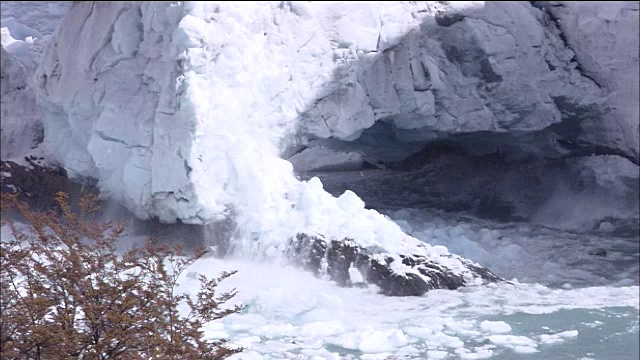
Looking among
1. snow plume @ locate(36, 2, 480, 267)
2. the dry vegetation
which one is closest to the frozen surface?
snow plume @ locate(36, 2, 480, 267)

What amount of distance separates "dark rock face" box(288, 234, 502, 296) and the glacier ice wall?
28 centimetres

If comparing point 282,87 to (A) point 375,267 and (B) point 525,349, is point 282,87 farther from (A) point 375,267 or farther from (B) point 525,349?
(B) point 525,349

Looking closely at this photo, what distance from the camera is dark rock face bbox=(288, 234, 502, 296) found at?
9.37m

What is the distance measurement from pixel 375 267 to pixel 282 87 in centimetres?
283

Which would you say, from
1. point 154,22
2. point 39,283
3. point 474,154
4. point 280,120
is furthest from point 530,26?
point 39,283

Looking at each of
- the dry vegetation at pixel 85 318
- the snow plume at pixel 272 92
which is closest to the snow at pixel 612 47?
the snow plume at pixel 272 92

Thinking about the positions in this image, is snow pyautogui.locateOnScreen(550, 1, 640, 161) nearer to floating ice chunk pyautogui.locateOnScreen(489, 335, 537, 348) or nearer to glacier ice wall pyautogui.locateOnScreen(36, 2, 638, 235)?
glacier ice wall pyautogui.locateOnScreen(36, 2, 638, 235)

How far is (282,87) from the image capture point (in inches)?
429

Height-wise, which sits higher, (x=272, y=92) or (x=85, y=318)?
(x=272, y=92)

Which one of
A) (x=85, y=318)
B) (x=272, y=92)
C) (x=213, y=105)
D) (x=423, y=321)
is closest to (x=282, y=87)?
(x=272, y=92)

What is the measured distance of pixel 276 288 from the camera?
911cm

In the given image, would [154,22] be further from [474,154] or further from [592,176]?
[592,176]

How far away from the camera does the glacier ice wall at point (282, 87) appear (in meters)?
10.3

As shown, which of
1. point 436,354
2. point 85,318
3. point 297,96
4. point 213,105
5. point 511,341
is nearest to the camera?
point 85,318
